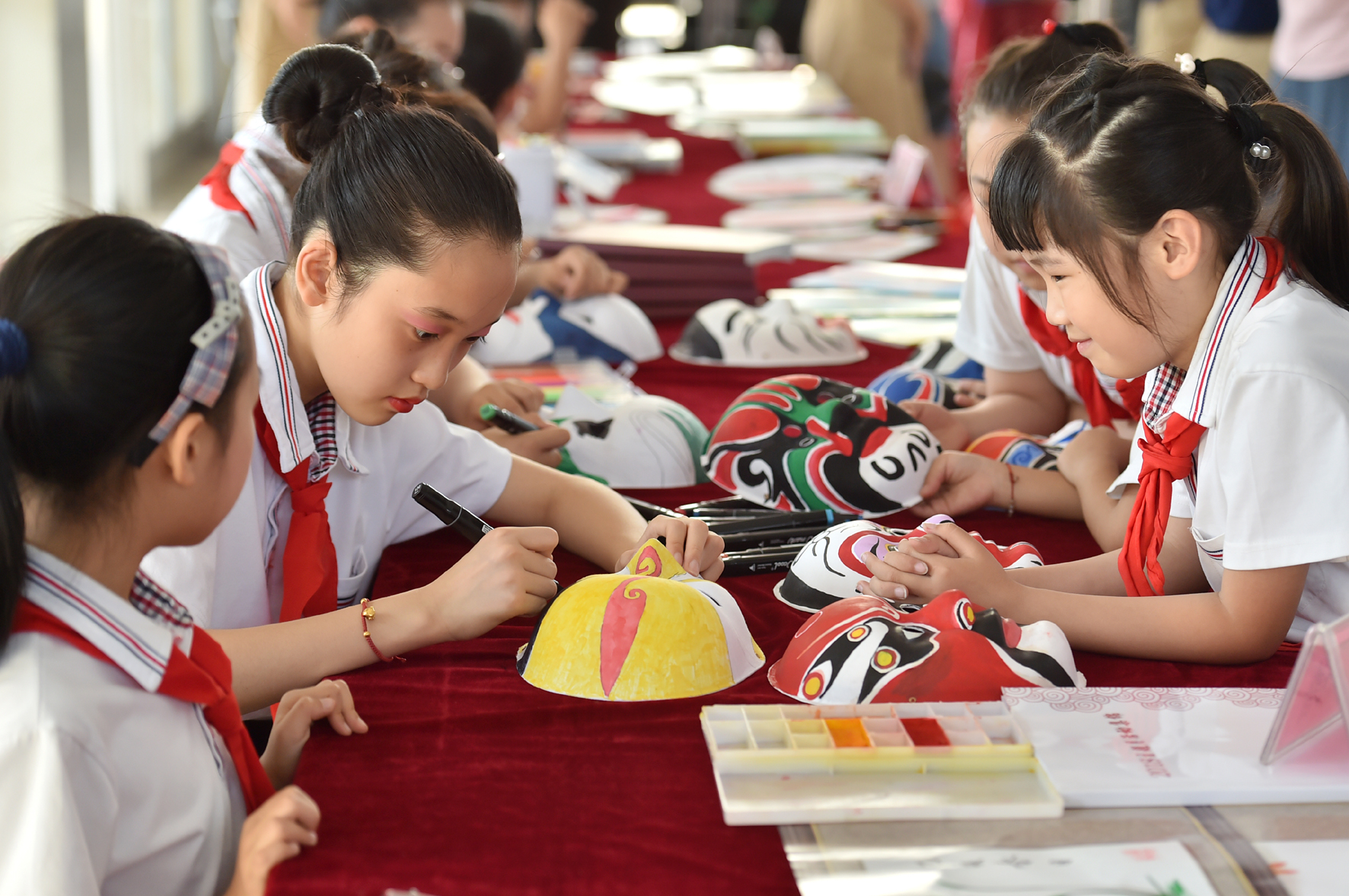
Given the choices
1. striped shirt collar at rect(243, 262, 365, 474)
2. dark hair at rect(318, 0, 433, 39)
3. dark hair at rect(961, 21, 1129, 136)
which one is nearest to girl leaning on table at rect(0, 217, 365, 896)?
striped shirt collar at rect(243, 262, 365, 474)

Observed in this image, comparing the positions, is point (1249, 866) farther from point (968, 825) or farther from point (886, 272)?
point (886, 272)

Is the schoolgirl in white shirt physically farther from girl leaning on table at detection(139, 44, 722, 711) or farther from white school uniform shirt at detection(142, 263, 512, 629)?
girl leaning on table at detection(139, 44, 722, 711)

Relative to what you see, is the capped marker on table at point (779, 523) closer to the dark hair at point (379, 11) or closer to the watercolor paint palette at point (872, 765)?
the watercolor paint palette at point (872, 765)

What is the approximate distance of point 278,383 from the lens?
1103 millimetres

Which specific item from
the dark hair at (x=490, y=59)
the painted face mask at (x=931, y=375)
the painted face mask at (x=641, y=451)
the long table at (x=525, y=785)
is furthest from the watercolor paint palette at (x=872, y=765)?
the dark hair at (x=490, y=59)

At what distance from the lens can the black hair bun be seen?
122cm

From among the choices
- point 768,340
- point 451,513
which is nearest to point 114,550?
point 451,513

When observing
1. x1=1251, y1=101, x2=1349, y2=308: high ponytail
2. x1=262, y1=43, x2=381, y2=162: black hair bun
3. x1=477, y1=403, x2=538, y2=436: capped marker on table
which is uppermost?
x1=1251, y1=101, x2=1349, y2=308: high ponytail

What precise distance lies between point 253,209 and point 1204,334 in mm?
1052

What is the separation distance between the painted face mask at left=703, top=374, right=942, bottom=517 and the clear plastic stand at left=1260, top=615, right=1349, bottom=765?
59cm

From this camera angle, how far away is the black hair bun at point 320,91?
1.22m

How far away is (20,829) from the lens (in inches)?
27.5

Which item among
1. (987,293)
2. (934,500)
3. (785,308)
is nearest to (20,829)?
(934,500)

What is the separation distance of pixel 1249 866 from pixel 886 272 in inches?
74.0
